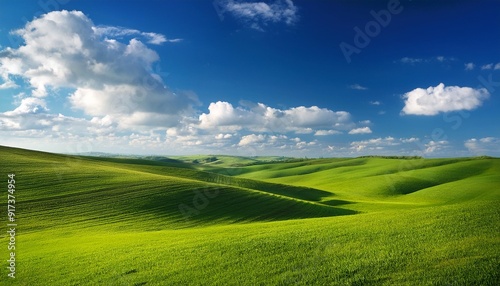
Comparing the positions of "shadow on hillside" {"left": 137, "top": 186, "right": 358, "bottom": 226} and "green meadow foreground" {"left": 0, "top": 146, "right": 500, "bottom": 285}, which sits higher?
"green meadow foreground" {"left": 0, "top": 146, "right": 500, "bottom": 285}

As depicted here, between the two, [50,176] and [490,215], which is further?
[50,176]

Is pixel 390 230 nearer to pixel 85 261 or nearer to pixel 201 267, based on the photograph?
pixel 201 267

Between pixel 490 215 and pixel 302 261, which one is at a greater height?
pixel 490 215

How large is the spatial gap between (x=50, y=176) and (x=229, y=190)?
89.1 ft

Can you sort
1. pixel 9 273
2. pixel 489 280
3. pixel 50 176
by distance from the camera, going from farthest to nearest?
pixel 50 176, pixel 9 273, pixel 489 280

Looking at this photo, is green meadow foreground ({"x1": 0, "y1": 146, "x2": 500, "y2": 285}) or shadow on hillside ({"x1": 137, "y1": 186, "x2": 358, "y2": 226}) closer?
green meadow foreground ({"x1": 0, "y1": 146, "x2": 500, "y2": 285})

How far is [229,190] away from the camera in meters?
53.0

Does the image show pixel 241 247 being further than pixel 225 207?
No

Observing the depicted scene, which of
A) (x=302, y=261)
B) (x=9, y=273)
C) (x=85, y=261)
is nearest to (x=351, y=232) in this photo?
(x=302, y=261)

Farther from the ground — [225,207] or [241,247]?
[241,247]

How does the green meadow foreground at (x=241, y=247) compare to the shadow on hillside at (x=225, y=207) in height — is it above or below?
above

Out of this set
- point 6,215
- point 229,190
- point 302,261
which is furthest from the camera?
point 229,190

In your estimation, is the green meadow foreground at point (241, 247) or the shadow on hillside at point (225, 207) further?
the shadow on hillside at point (225, 207)

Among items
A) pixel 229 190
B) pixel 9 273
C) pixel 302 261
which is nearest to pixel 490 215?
pixel 302 261
